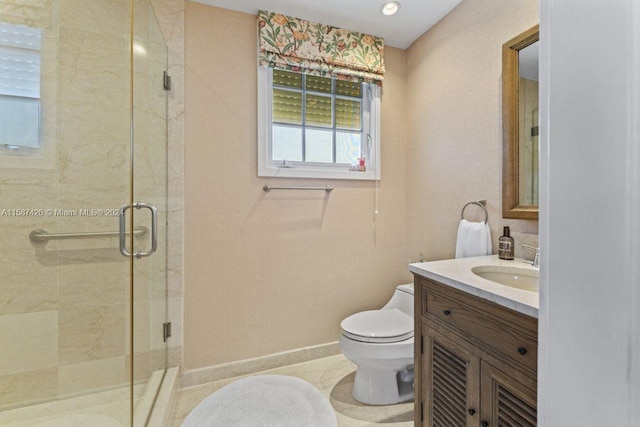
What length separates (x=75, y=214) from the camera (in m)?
1.53

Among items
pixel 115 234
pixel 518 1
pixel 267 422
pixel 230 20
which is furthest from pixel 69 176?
pixel 518 1

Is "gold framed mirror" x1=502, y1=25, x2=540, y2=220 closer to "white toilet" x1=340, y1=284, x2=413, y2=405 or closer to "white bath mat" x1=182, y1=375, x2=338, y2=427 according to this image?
"white toilet" x1=340, y1=284, x2=413, y2=405

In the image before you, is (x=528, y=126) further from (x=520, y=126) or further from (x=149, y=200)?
(x=149, y=200)

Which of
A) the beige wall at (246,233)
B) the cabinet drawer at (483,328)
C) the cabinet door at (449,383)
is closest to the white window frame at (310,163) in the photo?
the beige wall at (246,233)

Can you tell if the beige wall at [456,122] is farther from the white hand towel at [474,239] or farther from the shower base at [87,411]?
the shower base at [87,411]

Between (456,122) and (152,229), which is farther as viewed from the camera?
(456,122)

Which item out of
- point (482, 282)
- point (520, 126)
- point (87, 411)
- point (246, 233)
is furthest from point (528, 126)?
point (87, 411)

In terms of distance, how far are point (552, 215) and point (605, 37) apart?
22cm

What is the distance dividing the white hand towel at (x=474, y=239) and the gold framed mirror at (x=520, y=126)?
15 cm

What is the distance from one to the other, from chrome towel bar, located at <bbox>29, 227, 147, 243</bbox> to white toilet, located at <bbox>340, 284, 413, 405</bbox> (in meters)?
1.23

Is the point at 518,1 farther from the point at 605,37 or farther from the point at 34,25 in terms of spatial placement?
the point at 34,25

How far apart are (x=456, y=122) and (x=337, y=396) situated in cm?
178

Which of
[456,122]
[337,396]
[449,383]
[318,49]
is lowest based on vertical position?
[337,396]

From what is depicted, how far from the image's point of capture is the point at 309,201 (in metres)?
2.11
